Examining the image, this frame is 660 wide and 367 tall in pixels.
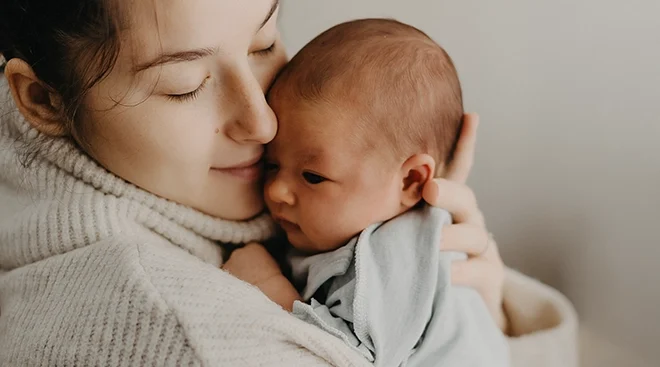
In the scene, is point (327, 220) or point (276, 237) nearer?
point (327, 220)

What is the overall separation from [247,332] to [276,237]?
36cm

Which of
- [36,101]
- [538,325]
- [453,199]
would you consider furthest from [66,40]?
[538,325]

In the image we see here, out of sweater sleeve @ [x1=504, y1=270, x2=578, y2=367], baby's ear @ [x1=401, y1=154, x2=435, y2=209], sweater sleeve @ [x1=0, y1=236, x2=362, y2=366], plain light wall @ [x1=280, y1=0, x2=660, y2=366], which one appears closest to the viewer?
sweater sleeve @ [x1=0, y1=236, x2=362, y2=366]

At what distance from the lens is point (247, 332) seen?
31.7 inches

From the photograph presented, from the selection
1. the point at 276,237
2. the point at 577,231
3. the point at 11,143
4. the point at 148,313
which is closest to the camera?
the point at 148,313

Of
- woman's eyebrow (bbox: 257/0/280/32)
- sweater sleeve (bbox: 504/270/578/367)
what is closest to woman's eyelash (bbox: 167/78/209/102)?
woman's eyebrow (bbox: 257/0/280/32)

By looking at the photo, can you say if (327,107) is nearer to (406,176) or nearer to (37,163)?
(406,176)

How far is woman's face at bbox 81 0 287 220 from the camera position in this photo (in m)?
0.84

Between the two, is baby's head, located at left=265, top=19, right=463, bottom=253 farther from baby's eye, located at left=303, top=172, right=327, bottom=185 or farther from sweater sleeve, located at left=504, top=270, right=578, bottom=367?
sweater sleeve, located at left=504, top=270, right=578, bottom=367

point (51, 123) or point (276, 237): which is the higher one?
point (51, 123)

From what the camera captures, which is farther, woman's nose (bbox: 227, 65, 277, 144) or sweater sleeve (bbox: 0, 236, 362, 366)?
woman's nose (bbox: 227, 65, 277, 144)

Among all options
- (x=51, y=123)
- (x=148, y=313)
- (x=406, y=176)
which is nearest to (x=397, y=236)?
(x=406, y=176)

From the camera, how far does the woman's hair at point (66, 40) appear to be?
0.83 meters

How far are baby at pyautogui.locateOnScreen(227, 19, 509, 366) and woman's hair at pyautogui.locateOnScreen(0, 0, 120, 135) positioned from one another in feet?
0.94
